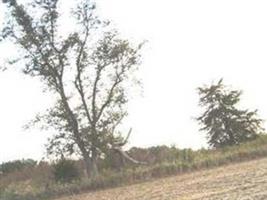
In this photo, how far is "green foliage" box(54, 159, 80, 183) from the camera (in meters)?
32.6

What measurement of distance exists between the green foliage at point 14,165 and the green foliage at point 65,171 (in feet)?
34.1

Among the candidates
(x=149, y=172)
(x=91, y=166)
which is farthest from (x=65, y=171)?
(x=149, y=172)

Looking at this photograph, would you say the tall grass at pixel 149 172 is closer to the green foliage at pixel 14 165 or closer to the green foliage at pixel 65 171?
the green foliage at pixel 65 171

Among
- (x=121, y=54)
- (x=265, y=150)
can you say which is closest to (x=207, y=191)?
(x=265, y=150)

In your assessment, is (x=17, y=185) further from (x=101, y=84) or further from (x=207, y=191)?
(x=207, y=191)

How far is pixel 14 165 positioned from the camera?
44.5 metres

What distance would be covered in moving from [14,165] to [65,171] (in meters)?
12.7

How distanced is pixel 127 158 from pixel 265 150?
9.09 m

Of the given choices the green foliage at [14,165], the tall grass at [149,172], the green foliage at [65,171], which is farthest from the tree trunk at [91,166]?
the green foliage at [14,165]

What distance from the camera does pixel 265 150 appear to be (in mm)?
27406

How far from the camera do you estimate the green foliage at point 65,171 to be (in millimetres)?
32562

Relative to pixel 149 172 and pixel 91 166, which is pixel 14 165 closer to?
pixel 91 166

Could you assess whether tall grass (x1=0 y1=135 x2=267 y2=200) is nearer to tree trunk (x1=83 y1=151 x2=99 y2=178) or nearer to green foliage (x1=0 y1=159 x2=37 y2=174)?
tree trunk (x1=83 y1=151 x2=99 y2=178)

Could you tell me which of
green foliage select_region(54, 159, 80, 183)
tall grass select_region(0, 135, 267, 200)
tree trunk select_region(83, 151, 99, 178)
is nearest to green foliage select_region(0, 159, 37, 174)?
green foliage select_region(54, 159, 80, 183)
